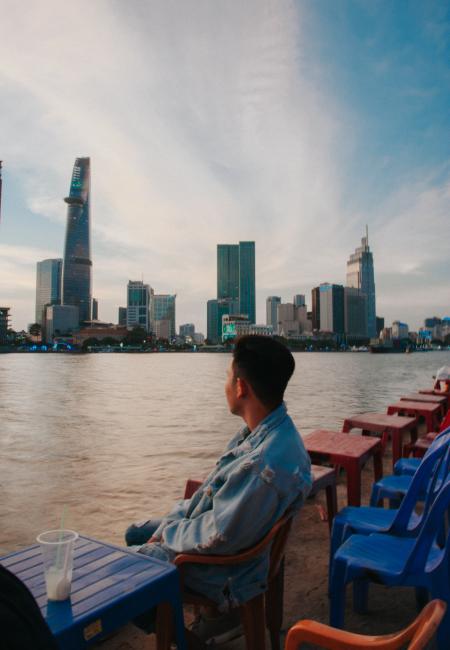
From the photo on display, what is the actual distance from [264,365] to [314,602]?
6.54 feet

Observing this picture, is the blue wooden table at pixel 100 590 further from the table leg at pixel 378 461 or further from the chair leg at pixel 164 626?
the table leg at pixel 378 461

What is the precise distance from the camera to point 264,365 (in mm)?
2486

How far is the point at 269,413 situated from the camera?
2.54 m

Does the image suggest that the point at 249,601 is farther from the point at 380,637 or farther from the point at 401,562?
the point at 380,637

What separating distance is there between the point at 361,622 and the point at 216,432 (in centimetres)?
966

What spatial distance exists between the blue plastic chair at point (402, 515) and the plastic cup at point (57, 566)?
1.69 meters

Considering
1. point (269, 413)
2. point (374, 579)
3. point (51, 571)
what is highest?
point (269, 413)

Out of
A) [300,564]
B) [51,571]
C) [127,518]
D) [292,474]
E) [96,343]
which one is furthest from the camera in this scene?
[96,343]

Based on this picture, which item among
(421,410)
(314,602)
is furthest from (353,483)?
(421,410)

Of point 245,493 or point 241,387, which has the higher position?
point 241,387

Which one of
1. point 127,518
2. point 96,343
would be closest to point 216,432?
point 127,518

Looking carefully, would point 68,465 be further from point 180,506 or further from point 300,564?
point 180,506

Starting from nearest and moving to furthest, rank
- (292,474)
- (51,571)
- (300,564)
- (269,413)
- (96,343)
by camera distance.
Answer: (51,571) → (292,474) → (269,413) → (300,564) → (96,343)

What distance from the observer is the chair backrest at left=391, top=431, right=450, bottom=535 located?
279 cm
